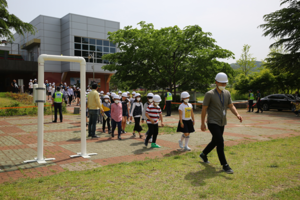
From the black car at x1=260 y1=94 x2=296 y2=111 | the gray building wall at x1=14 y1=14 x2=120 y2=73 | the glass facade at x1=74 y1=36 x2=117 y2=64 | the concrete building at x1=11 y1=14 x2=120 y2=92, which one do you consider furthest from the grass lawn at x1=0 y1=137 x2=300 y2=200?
the glass facade at x1=74 y1=36 x2=117 y2=64

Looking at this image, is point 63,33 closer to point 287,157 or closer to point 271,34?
point 271,34

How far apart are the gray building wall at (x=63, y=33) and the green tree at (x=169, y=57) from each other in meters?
16.0

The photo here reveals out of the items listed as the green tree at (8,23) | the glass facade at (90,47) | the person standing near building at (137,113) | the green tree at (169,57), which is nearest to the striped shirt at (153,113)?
the person standing near building at (137,113)

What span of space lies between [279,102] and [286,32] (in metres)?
6.98

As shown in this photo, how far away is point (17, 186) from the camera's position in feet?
13.9

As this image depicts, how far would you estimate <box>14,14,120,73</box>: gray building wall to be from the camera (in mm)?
38219

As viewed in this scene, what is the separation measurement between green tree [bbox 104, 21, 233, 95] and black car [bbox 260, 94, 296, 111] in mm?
4608

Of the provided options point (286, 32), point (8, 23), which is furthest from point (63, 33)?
point (286, 32)

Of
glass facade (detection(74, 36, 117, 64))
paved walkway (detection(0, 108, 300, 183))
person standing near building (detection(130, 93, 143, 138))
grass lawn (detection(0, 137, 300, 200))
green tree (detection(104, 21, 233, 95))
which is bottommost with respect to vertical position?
paved walkway (detection(0, 108, 300, 183))

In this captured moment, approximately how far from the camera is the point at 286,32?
950 inches

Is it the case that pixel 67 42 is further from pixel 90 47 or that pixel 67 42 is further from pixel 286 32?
pixel 286 32

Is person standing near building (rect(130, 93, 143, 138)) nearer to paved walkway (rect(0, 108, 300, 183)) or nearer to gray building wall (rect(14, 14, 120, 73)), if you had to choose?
paved walkway (rect(0, 108, 300, 183))

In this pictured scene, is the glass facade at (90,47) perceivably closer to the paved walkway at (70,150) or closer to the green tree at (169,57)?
Result: the green tree at (169,57)

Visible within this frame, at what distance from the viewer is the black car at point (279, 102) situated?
73.2ft
